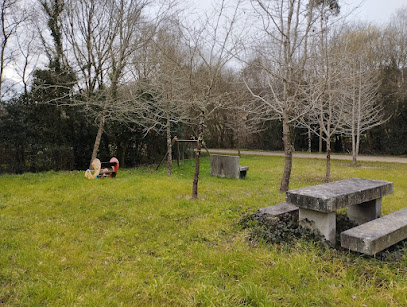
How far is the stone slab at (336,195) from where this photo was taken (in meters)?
3.54

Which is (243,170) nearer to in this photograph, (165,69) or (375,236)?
(165,69)

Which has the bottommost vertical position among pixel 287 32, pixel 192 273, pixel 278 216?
pixel 192 273

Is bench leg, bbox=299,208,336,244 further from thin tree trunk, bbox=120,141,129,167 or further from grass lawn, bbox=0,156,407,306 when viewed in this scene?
thin tree trunk, bbox=120,141,129,167

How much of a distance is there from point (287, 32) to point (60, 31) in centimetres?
1004

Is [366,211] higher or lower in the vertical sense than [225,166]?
lower

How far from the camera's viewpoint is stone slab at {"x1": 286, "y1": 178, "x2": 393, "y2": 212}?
3.54m

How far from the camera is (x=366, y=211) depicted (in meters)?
4.74

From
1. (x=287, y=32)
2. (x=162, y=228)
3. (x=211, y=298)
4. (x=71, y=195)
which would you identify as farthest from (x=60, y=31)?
(x=211, y=298)

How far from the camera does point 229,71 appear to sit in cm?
1727

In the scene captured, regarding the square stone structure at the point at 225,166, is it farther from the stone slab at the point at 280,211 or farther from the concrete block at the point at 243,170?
the stone slab at the point at 280,211

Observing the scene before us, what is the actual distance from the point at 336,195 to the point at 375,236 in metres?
0.69

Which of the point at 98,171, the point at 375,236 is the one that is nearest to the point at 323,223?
the point at 375,236

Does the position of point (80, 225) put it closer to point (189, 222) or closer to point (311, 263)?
point (189, 222)

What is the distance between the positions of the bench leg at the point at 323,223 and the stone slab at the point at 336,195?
218mm
